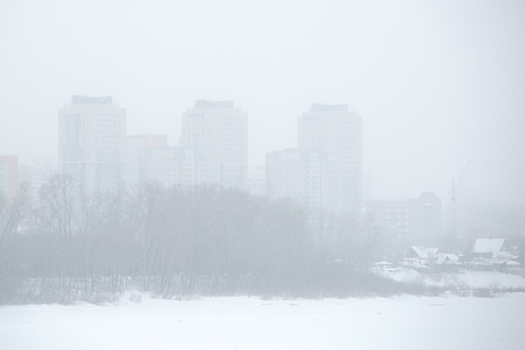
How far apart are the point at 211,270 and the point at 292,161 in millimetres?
41446

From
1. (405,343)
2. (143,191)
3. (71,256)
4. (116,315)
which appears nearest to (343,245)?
(143,191)

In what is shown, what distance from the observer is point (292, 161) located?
6800cm

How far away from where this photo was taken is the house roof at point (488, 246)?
4825 centimetres

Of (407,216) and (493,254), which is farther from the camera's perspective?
(407,216)

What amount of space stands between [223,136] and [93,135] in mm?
12051

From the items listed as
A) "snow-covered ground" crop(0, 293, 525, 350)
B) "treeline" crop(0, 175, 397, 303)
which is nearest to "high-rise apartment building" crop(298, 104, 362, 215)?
"treeline" crop(0, 175, 397, 303)

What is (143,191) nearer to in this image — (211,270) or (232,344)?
(211,270)

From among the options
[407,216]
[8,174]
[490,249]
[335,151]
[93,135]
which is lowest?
[490,249]

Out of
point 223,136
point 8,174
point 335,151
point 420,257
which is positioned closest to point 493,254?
point 420,257

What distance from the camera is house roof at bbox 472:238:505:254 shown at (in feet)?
158

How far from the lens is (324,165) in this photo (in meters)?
69.0

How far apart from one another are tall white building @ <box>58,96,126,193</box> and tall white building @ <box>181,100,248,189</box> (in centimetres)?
711

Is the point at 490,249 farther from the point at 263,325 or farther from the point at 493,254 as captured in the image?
the point at 263,325

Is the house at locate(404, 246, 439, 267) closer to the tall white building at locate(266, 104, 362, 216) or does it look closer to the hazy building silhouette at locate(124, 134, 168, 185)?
the tall white building at locate(266, 104, 362, 216)
